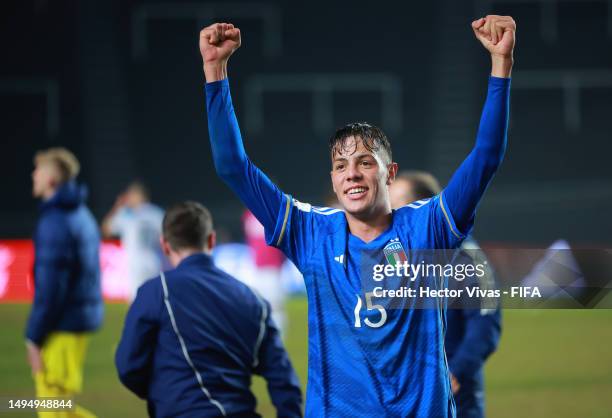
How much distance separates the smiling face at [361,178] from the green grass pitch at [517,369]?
139 cm

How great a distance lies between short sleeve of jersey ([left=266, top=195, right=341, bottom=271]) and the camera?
3281 mm

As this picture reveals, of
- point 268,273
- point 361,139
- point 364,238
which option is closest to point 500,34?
point 361,139

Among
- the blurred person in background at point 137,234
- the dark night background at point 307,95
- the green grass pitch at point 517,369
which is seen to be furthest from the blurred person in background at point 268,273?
the dark night background at point 307,95

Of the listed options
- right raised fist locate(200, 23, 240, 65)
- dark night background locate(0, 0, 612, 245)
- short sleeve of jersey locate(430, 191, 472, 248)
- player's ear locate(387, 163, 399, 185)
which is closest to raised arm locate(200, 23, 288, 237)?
right raised fist locate(200, 23, 240, 65)

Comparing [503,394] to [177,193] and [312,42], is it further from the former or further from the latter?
[312,42]

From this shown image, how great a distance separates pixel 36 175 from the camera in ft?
20.6

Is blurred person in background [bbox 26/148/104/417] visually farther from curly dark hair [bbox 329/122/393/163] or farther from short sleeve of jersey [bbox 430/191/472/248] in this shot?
short sleeve of jersey [bbox 430/191/472/248]

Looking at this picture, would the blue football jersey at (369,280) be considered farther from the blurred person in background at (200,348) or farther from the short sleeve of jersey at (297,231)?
the blurred person in background at (200,348)

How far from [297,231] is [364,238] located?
0.79 ft

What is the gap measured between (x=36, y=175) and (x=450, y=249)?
384cm

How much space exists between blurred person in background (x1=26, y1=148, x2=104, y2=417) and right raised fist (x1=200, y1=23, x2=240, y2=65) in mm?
3101

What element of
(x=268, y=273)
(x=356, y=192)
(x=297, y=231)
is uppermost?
(x=356, y=192)

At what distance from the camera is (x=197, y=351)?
3.84 m

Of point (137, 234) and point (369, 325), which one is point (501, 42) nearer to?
point (369, 325)
